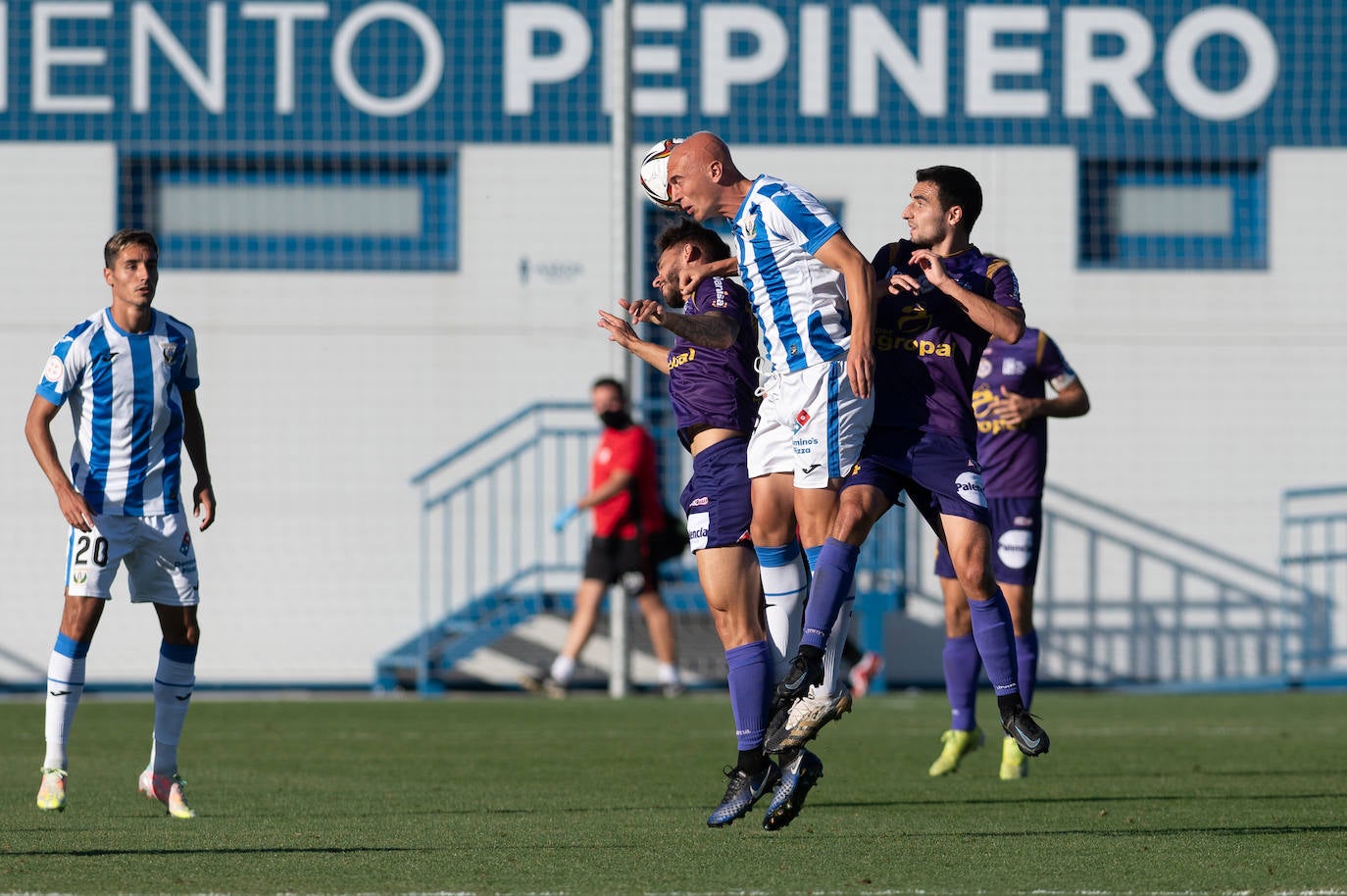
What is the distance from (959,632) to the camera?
8617 millimetres

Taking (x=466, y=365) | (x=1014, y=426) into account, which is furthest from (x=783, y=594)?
(x=466, y=365)

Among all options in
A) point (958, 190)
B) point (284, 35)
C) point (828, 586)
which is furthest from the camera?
point (284, 35)

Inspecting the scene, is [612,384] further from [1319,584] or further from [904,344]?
[904,344]

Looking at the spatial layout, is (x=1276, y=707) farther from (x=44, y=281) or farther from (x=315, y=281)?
(x=44, y=281)

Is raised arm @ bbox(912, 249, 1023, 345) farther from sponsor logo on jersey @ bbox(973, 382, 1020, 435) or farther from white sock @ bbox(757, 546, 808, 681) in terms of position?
sponsor logo on jersey @ bbox(973, 382, 1020, 435)

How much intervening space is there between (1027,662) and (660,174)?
3.27m

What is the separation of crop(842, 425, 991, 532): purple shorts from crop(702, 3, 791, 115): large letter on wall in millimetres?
11021

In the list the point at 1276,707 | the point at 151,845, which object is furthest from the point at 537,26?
the point at 151,845

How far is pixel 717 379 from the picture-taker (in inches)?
270

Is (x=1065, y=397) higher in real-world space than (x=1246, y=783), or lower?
higher

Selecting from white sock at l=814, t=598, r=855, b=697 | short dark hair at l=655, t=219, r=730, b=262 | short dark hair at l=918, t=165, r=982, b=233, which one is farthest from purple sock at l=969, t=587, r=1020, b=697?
short dark hair at l=655, t=219, r=730, b=262

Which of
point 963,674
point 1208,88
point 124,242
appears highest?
point 1208,88

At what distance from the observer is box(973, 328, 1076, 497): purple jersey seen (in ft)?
29.6

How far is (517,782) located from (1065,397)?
3026mm
